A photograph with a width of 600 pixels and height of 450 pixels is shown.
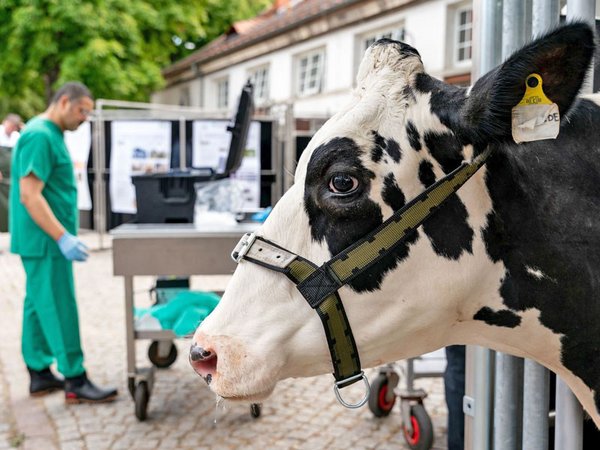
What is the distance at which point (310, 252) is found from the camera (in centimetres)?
149

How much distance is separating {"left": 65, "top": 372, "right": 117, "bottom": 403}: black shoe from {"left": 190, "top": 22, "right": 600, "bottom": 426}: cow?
3241 millimetres

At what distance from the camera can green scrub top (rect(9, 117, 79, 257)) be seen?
424cm

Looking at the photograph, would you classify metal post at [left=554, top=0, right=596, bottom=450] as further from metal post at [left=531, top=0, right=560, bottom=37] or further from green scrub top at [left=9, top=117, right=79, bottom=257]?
green scrub top at [left=9, top=117, right=79, bottom=257]

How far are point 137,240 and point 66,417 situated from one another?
1.25 meters

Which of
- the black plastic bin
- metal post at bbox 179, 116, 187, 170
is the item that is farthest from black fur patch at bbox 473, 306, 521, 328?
metal post at bbox 179, 116, 187, 170

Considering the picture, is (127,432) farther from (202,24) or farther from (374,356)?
(202,24)

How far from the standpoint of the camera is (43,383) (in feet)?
15.4

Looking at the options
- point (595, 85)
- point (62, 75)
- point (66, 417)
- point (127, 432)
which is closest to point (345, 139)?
point (595, 85)

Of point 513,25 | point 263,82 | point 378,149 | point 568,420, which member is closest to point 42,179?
point 513,25

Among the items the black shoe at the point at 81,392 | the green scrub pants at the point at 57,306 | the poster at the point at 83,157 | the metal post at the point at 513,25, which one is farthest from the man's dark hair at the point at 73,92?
the poster at the point at 83,157

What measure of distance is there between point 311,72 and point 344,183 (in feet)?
52.7

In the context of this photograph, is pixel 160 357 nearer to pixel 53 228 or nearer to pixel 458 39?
pixel 53 228

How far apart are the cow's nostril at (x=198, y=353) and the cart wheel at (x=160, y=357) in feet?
12.7

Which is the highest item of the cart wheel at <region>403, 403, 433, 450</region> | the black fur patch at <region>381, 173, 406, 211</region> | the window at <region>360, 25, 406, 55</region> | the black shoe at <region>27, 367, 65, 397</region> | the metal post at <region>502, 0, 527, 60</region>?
the window at <region>360, 25, 406, 55</region>
